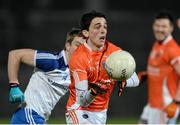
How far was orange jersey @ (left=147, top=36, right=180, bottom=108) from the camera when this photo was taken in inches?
464

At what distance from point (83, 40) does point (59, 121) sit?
22.4ft

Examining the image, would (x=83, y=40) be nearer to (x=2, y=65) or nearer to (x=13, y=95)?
(x=13, y=95)

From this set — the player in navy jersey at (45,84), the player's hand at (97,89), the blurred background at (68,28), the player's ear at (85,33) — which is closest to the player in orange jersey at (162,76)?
Answer: the player in navy jersey at (45,84)

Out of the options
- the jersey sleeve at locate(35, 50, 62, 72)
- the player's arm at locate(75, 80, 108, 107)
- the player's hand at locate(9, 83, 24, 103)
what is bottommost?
the player's hand at locate(9, 83, 24, 103)

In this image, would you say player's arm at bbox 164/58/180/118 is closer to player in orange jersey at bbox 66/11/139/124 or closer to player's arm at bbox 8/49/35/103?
player in orange jersey at bbox 66/11/139/124

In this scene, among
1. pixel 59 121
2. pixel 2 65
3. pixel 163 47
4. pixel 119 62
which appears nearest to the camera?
pixel 119 62

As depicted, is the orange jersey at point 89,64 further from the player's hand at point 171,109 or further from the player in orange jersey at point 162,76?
the player in orange jersey at point 162,76

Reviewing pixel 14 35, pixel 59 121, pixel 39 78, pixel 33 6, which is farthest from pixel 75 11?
pixel 39 78

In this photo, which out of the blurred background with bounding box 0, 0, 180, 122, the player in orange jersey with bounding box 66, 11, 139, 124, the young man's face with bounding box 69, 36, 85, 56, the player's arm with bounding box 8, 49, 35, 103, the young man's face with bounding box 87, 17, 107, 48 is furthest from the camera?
the blurred background with bounding box 0, 0, 180, 122

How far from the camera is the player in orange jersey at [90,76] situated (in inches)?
330

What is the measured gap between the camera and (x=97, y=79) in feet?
28.2

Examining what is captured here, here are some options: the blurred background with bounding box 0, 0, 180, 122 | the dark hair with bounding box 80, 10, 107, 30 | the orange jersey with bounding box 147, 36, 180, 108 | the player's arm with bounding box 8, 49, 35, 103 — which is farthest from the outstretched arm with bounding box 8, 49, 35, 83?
the blurred background with bounding box 0, 0, 180, 122

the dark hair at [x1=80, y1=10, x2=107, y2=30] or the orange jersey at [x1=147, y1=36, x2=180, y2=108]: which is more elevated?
the dark hair at [x1=80, y1=10, x2=107, y2=30]

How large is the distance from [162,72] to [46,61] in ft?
11.0
